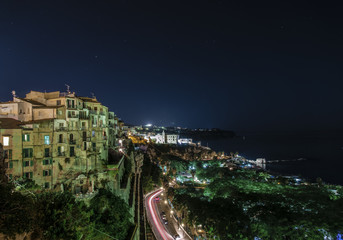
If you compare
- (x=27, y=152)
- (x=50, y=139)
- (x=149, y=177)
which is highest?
(x=50, y=139)

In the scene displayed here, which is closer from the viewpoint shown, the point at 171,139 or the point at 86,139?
the point at 86,139

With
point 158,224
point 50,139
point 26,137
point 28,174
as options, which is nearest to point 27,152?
point 26,137

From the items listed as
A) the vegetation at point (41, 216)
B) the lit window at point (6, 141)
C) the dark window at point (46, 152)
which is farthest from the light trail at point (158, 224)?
the lit window at point (6, 141)

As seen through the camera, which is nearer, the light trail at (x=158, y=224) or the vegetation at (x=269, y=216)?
the vegetation at (x=269, y=216)

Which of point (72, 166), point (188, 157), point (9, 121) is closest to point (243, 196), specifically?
point (72, 166)

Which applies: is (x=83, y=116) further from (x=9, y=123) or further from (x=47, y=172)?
(x=47, y=172)

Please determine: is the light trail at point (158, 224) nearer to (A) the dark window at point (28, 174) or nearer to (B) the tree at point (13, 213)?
(A) the dark window at point (28, 174)

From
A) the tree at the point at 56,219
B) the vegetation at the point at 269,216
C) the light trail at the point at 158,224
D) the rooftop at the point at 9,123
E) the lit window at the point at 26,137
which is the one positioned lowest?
the light trail at the point at 158,224

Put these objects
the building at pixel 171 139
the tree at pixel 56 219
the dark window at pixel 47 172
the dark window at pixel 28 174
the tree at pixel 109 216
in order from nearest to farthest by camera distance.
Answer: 1. the tree at pixel 56 219
2. the tree at pixel 109 216
3. the dark window at pixel 28 174
4. the dark window at pixel 47 172
5. the building at pixel 171 139

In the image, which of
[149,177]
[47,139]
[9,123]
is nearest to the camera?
[9,123]

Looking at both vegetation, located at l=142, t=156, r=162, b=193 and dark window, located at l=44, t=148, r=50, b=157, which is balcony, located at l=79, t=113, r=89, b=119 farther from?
vegetation, located at l=142, t=156, r=162, b=193

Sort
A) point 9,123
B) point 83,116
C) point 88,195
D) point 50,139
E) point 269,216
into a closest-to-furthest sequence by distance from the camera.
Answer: point 269,216 < point 9,123 < point 88,195 < point 50,139 < point 83,116

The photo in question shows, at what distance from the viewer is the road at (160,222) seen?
26.8m

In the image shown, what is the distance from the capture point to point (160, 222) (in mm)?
29859
